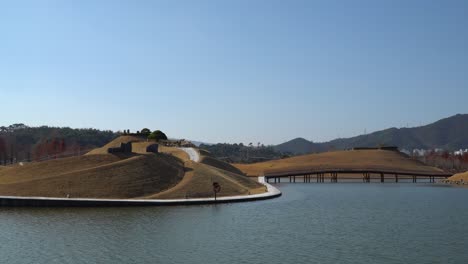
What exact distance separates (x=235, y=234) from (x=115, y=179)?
35.7 m

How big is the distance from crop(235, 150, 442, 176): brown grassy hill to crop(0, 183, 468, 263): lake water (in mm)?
99715

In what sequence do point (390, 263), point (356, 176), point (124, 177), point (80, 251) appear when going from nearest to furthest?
point (390, 263), point (80, 251), point (124, 177), point (356, 176)

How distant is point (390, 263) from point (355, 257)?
2.51m

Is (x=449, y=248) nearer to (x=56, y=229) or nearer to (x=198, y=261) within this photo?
(x=198, y=261)

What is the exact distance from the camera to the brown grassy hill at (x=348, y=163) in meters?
164

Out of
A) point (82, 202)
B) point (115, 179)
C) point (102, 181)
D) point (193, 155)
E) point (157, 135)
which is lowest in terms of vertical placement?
point (82, 202)

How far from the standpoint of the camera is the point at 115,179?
75312 millimetres

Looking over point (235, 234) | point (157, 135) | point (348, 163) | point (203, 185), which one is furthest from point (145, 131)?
point (235, 234)

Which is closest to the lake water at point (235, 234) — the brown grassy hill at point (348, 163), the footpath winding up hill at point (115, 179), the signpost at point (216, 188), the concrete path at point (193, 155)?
the signpost at point (216, 188)

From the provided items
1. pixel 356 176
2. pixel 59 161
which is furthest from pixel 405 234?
pixel 356 176

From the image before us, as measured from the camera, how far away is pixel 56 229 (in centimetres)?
4719

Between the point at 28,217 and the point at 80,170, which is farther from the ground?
the point at 80,170

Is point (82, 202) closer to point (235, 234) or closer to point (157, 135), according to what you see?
point (235, 234)

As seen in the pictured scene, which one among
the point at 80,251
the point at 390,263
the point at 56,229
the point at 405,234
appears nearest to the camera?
the point at 390,263
